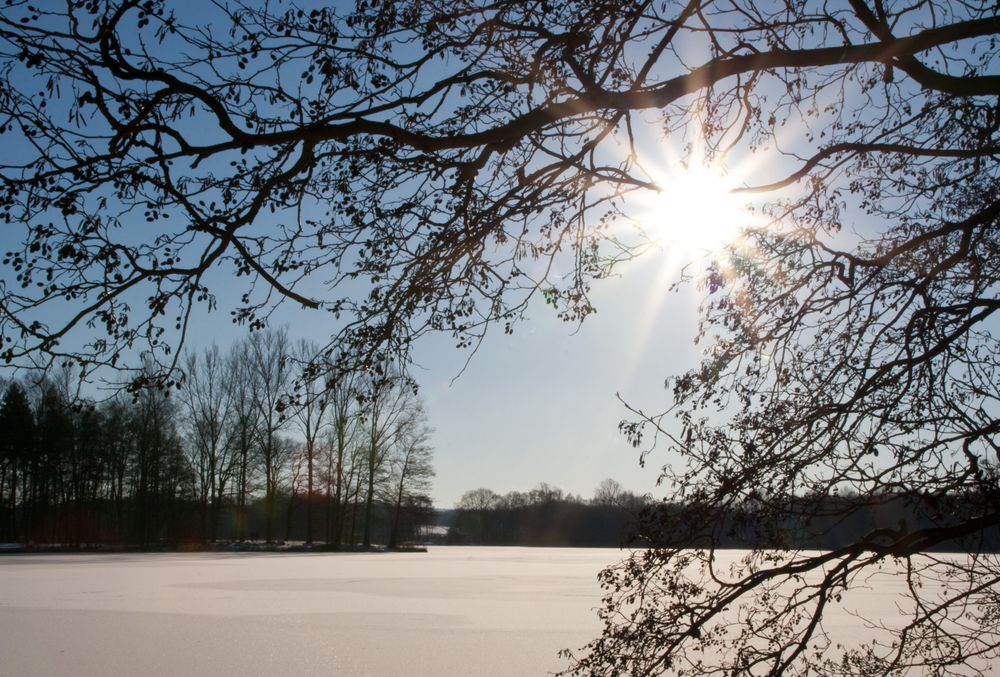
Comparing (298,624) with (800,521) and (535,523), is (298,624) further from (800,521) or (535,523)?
(535,523)

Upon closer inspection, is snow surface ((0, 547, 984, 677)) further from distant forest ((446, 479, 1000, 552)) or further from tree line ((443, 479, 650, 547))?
tree line ((443, 479, 650, 547))

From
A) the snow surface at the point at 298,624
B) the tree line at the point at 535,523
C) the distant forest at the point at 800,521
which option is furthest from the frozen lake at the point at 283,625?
the tree line at the point at 535,523

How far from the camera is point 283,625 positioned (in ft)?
32.4

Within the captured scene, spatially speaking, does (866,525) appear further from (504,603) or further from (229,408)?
(229,408)

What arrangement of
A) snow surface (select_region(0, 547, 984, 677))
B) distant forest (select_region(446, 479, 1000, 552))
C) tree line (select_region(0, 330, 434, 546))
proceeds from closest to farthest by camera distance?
distant forest (select_region(446, 479, 1000, 552)), snow surface (select_region(0, 547, 984, 677)), tree line (select_region(0, 330, 434, 546))

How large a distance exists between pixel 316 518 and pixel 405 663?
4550 cm

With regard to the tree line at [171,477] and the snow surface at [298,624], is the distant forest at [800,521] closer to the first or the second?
the snow surface at [298,624]

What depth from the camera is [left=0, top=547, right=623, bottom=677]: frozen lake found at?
24.7 feet

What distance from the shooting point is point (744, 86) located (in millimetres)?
4742

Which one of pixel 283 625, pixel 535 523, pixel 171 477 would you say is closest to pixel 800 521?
pixel 283 625

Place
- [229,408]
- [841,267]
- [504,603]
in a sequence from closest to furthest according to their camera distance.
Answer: [841,267], [504,603], [229,408]

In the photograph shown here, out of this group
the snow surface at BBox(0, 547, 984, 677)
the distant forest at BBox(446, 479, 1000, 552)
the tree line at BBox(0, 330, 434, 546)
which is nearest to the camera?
the distant forest at BBox(446, 479, 1000, 552)

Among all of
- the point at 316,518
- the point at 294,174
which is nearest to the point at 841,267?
the point at 294,174

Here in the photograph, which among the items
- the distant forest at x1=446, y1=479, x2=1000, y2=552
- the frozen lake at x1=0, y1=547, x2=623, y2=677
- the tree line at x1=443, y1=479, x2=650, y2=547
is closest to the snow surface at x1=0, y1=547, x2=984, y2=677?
the frozen lake at x1=0, y1=547, x2=623, y2=677
